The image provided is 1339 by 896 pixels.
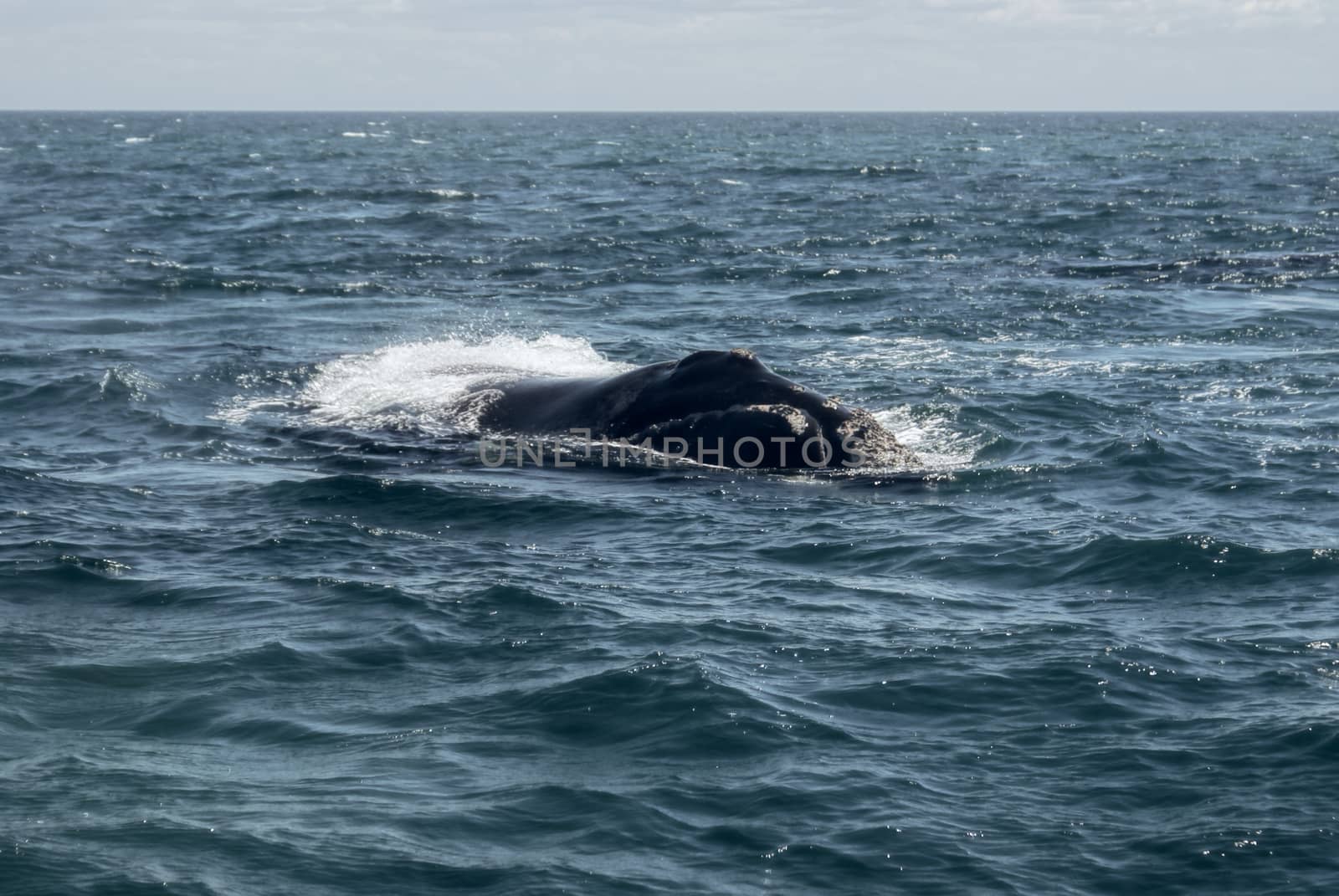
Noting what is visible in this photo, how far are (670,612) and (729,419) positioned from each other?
3.82 meters

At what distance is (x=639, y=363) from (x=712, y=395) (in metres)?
6.30

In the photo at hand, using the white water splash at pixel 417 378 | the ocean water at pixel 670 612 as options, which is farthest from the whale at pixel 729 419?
the white water splash at pixel 417 378

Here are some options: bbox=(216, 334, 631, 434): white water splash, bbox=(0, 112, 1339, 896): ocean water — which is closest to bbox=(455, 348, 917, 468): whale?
bbox=(0, 112, 1339, 896): ocean water

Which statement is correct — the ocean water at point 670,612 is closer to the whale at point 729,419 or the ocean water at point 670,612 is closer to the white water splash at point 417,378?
the white water splash at point 417,378

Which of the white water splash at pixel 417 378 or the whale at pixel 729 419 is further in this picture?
the white water splash at pixel 417 378

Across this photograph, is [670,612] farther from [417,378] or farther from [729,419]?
[417,378]

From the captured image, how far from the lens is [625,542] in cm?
1203

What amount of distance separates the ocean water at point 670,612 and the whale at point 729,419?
15.1 inches

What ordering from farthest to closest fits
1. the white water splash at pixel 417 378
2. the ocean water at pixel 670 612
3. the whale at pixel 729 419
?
the white water splash at pixel 417 378, the whale at pixel 729 419, the ocean water at pixel 670 612

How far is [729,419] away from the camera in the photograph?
1398 centimetres

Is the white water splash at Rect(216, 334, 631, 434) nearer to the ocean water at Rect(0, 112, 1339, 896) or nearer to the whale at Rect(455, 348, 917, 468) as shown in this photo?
the ocean water at Rect(0, 112, 1339, 896)

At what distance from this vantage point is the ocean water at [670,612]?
732cm

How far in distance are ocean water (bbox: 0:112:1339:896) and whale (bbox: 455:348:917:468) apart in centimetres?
38

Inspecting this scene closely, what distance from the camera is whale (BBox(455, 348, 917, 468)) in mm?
13922
